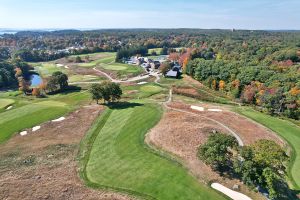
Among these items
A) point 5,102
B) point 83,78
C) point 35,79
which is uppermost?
point 5,102

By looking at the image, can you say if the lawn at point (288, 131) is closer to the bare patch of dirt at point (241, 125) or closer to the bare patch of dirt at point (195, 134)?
the bare patch of dirt at point (241, 125)

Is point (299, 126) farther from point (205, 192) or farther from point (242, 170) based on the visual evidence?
point (205, 192)

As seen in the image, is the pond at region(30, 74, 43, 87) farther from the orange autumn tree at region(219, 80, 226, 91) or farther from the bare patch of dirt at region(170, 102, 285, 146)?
the orange autumn tree at region(219, 80, 226, 91)

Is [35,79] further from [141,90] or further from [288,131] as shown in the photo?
[288,131]

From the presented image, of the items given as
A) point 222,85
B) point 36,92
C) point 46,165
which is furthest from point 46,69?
point 46,165

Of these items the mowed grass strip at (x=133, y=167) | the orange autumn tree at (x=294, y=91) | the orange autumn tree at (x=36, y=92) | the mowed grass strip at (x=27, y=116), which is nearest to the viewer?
the mowed grass strip at (x=133, y=167)

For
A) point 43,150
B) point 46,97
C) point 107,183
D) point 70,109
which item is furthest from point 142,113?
point 46,97

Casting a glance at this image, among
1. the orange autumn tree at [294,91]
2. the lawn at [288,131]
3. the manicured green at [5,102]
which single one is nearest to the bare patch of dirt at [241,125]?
the lawn at [288,131]

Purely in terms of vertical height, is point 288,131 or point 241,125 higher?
point 241,125
